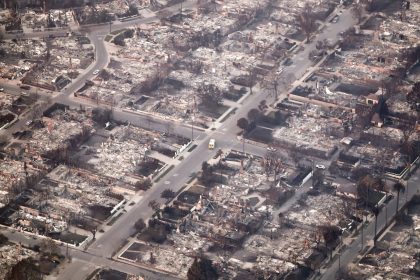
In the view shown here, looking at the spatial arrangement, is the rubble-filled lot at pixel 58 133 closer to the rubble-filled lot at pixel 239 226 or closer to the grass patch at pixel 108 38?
the rubble-filled lot at pixel 239 226

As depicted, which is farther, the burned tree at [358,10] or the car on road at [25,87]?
the burned tree at [358,10]

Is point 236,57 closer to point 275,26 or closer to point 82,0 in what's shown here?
point 275,26

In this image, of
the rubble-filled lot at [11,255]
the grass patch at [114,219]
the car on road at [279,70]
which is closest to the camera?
the rubble-filled lot at [11,255]

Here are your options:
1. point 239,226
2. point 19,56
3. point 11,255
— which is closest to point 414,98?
point 239,226

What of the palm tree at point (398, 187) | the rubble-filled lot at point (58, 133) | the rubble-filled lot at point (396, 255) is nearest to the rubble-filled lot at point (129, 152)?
the rubble-filled lot at point (58, 133)

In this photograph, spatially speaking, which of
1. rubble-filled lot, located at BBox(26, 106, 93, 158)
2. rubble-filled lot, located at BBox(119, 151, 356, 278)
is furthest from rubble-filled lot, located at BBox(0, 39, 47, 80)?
rubble-filled lot, located at BBox(119, 151, 356, 278)

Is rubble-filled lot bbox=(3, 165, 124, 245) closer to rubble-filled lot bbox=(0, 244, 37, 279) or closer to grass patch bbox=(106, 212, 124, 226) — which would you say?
grass patch bbox=(106, 212, 124, 226)

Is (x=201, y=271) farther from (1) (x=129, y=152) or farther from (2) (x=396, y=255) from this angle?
(1) (x=129, y=152)
